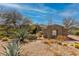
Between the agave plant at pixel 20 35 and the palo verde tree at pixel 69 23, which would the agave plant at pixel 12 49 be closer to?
the agave plant at pixel 20 35

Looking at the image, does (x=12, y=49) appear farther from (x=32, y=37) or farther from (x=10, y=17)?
(x=10, y=17)

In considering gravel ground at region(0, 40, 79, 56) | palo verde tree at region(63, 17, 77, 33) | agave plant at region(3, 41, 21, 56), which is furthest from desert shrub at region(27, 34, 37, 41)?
palo verde tree at region(63, 17, 77, 33)

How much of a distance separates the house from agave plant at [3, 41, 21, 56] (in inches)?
14.0

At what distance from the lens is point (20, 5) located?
7.43ft

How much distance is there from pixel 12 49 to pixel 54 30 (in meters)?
0.51

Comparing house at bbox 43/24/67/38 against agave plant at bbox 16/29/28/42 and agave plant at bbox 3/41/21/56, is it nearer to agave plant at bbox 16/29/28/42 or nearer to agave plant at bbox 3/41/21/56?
agave plant at bbox 16/29/28/42

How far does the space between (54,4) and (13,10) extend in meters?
0.47

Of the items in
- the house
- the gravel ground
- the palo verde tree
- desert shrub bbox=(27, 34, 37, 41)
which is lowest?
the gravel ground

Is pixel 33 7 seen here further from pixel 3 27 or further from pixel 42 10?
pixel 3 27

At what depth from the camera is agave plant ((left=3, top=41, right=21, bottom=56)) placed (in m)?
2.23

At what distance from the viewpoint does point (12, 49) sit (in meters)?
2.23

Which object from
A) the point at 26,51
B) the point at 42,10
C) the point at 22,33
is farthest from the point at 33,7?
the point at 26,51

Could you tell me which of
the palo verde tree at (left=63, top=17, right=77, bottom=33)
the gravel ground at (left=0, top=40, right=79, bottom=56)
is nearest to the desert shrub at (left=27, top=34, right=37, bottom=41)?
the gravel ground at (left=0, top=40, right=79, bottom=56)

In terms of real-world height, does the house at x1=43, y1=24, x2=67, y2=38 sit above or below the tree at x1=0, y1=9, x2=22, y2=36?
below
